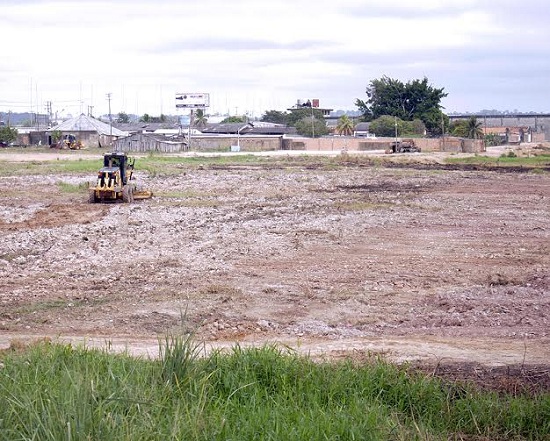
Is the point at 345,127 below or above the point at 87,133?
above

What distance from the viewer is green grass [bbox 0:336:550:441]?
6.98 metres

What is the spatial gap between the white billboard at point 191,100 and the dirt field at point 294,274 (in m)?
109

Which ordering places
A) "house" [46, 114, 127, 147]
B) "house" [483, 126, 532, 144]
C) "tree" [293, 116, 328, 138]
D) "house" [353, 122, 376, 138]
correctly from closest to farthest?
1. "house" [46, 114, 127, 147]
2. "house" [353, 122, 376, 138]
3. "tree" [293, 116, 328, 138]
4. "house" [483, 126, 532, 144]

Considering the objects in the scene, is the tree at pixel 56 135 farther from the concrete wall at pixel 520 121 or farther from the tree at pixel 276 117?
the concrete wall at pixel 520 121

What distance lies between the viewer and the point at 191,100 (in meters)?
144

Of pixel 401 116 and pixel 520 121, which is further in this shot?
pixel 520 121

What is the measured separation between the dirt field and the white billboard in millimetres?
109065

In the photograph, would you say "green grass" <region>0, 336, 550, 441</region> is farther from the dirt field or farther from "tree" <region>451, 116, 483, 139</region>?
"tree" <region>451, 116, 483, 139</region>

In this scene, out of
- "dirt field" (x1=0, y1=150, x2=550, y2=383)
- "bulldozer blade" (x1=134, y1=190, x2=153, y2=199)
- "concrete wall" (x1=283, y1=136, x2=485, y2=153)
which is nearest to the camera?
"dirt field" (x1=0, y1=150, x2=550, y2=383)

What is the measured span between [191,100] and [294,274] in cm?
12802

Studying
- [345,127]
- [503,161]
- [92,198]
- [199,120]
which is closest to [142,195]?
[92,198]

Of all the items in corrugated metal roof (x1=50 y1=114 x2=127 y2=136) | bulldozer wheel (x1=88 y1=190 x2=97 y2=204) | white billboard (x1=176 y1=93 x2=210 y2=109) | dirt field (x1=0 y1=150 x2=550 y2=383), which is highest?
white billboard (x1=176 y1=93 x2=210 y2=109)

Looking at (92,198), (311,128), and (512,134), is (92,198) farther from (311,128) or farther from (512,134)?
(512,134)

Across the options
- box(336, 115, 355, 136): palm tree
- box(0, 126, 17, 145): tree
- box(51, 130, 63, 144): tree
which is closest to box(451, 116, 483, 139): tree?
Result: box(336, 115, 355, 136): palm tree
